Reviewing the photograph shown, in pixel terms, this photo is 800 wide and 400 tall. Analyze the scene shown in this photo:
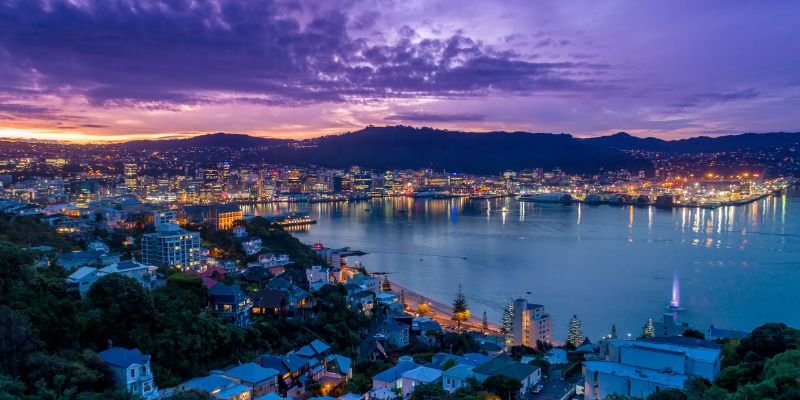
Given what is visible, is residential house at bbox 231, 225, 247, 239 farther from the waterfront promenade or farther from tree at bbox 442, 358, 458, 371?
tree at bbox 442, 358, 458, 371

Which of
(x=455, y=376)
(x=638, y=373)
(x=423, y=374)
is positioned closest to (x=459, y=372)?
(x=455, y=376)

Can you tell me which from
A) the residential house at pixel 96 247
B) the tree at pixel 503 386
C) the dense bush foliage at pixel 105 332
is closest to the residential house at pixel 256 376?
the dense bush foliage at pixel 105 332

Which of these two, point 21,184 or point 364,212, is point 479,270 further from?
point 21,184

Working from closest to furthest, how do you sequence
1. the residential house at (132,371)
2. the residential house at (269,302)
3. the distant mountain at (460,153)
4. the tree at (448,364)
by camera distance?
the residential house at (132,371)
the tree at (448,364)
the residential house at (269,302)
the distant mountain at (460,153)

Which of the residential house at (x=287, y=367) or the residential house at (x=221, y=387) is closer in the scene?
the residential house at (x=221, y=387)

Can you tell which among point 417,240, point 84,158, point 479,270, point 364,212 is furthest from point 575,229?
point 84,158

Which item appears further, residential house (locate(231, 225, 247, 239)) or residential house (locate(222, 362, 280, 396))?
residential house (locate(231, 225, 247, 239))

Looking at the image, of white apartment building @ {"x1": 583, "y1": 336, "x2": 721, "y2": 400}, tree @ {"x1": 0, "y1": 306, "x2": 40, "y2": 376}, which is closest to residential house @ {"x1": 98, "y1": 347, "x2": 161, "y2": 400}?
tree @ {"x1": 0, "y1": 306, "x2": 40, "y2": 376}

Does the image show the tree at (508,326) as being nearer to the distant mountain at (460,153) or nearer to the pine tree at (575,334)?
the pine tree at (575,334)
